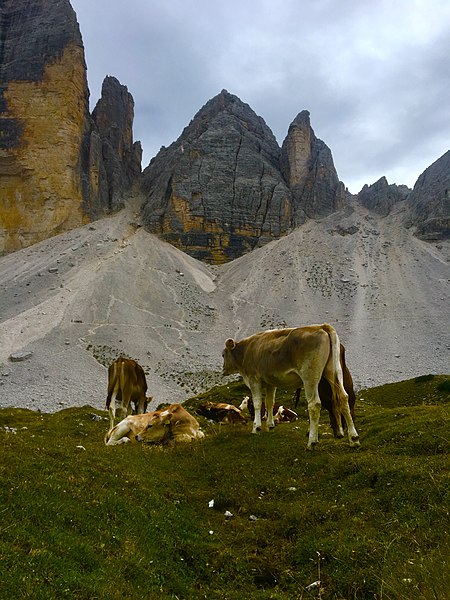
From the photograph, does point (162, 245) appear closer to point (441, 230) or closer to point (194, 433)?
point (441, 230)

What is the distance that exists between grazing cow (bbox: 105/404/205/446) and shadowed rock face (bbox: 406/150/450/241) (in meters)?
106

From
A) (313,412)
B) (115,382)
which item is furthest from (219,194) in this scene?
(313,412)

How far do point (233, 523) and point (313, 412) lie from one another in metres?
5.02

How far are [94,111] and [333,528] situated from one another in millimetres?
154027

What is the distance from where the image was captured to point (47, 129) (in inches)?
4328

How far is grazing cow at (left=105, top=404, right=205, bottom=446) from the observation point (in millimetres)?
16125

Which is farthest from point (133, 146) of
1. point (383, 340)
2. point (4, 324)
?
point (383, 340)

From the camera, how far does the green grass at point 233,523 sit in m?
5.70

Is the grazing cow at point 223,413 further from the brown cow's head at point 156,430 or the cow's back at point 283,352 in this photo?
the brown cow's head at point 156,430

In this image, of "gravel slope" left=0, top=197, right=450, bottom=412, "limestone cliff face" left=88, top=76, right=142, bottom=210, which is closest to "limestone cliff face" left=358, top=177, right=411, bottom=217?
"gravel slope" left=0, top=197, right=450, bottom=412

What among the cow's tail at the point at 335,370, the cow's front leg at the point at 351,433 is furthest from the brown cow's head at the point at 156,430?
the cow's front leg at the point at 351,433

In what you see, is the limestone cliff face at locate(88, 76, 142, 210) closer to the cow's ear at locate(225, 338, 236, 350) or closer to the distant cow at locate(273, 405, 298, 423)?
the distant cow at locate(273, 405, 298, 423)

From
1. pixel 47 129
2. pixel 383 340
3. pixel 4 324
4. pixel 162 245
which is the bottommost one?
pixel 383 340

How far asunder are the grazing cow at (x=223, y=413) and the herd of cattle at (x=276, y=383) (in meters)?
0.05
